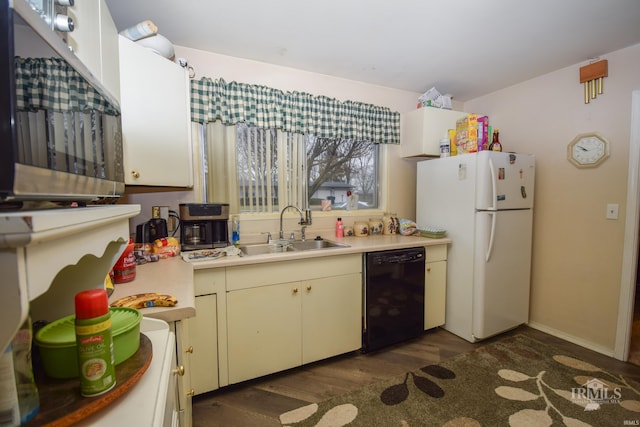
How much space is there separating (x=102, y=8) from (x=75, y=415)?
128 cm

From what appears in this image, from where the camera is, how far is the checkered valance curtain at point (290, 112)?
2092mm

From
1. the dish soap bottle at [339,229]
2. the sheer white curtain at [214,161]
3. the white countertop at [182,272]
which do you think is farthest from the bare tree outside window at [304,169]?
the white countertop at [182,272]

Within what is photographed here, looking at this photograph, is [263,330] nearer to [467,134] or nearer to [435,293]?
[435,293]

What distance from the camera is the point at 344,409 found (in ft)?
5.35

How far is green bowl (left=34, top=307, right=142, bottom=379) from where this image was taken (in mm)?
566

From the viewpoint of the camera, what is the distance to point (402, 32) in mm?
1898

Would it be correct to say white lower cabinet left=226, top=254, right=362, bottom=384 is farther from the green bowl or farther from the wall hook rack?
the wall hook rack

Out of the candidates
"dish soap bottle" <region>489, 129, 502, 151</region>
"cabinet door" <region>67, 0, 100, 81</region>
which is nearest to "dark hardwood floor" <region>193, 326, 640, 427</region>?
"dish soap bottle" <region>489, 129, 502, 151</region>

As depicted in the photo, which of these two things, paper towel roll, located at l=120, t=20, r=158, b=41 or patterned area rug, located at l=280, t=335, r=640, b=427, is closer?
paper towel roll, located at l=120, t=20, r=158, b=41

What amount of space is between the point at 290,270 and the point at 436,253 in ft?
4.52

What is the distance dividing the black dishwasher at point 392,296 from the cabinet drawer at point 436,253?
115 millimetres

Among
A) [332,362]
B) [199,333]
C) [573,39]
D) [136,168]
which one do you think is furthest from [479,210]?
[136,168]

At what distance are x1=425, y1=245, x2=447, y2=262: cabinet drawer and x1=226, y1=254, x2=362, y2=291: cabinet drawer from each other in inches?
28.0

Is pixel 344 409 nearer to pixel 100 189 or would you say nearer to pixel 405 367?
pixel 405 367
